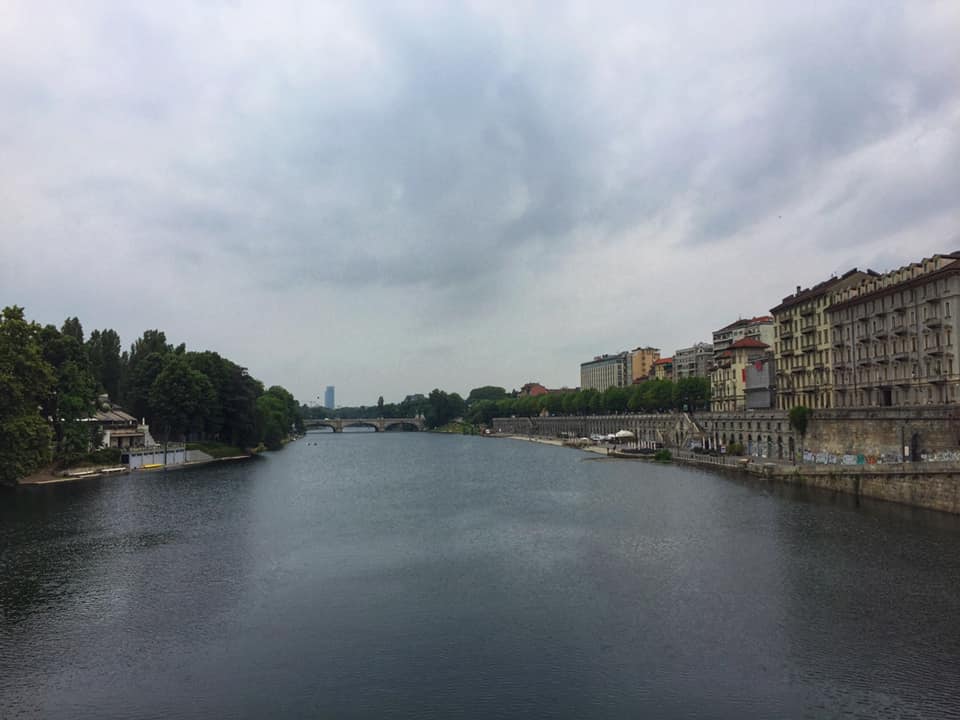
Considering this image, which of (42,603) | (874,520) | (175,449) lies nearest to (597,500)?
(874,520)

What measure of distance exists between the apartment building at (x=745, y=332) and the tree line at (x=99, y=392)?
105 metres

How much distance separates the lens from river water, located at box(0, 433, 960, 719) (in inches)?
814

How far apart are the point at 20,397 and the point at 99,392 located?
32.9 meters

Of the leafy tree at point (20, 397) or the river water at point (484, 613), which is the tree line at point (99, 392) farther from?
the river water at point (484, 613)

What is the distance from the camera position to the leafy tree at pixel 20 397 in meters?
67.1

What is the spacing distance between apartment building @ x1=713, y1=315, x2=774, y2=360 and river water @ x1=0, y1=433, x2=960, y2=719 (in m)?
101

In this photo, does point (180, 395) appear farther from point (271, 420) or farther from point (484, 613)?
point (484, 613)

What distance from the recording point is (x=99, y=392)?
98.9 m

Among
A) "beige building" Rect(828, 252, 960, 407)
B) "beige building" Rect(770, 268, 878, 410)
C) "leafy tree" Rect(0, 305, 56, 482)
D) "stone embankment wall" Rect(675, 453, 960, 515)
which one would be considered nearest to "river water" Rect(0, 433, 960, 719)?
"stone embankment wall" Rect(675, 453, 960, 515)

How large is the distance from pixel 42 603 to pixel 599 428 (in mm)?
160015

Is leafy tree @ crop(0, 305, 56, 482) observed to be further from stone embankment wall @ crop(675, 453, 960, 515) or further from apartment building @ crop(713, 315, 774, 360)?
apartment building @ crop(713, 315, 774, 360)

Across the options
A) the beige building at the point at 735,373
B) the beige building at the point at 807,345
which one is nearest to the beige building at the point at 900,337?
the beige building at the point at 807,345

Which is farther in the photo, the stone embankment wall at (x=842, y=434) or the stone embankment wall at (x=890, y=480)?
the stone embankment wall at (x=842, y=434)

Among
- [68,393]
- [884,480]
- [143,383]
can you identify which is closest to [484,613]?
[884,480]
